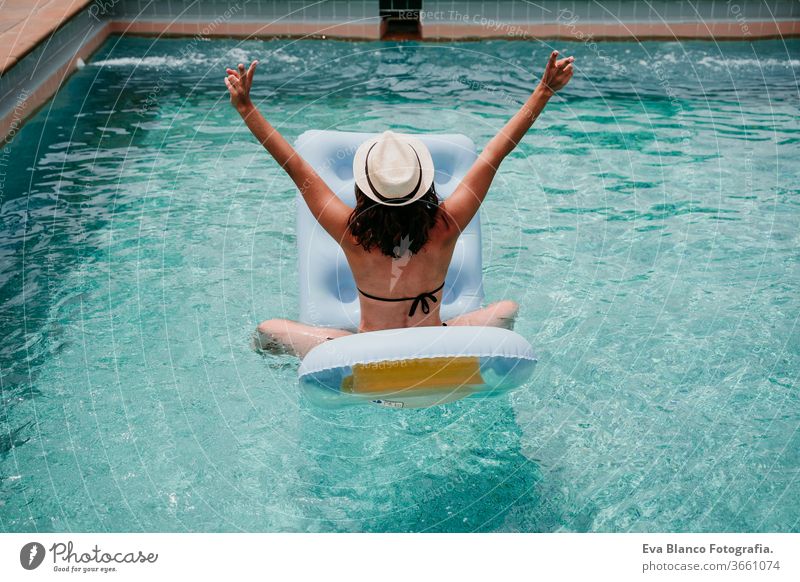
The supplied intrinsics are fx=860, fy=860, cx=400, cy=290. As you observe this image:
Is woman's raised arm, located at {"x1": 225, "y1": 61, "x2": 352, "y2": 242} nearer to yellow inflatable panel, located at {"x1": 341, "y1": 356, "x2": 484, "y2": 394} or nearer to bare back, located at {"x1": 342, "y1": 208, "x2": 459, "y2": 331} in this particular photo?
bare back, located at {"x1": 342, "y1": 208, "x2": 459, "y2": 331}

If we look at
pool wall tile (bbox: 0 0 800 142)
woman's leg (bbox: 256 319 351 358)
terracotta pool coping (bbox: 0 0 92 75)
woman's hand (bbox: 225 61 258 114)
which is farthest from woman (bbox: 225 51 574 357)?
pool wall tile (bbox: 0 0 800 142)

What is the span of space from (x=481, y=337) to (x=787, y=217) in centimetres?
351

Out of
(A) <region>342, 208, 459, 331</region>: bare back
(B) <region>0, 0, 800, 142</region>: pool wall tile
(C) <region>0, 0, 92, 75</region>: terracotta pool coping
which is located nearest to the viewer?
(A) <region>342, 208, 459, 331</region>: bare back

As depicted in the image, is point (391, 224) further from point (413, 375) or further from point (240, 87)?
point (240, 87)

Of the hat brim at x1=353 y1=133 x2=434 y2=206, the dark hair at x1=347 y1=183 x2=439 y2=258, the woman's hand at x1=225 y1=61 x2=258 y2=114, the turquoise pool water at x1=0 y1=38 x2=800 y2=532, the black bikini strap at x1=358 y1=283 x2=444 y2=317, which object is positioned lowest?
the turquoise pool water at x1=0 y1=38 x2=800 y2=532

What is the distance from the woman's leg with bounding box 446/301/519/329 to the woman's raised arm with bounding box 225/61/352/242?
80 cm

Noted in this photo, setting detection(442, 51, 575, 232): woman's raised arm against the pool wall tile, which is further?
the pool wall tile

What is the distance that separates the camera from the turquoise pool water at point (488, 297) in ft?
11.3

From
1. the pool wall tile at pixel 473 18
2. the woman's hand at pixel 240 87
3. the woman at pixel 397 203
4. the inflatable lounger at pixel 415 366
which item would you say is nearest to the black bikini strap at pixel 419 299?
the woman at pixel 397 203

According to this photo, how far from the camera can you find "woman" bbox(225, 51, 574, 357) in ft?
10.0

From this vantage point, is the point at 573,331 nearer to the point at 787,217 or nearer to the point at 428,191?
the point at 428,191

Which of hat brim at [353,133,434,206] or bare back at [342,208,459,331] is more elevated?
hat brim at [353,133,434,206]
